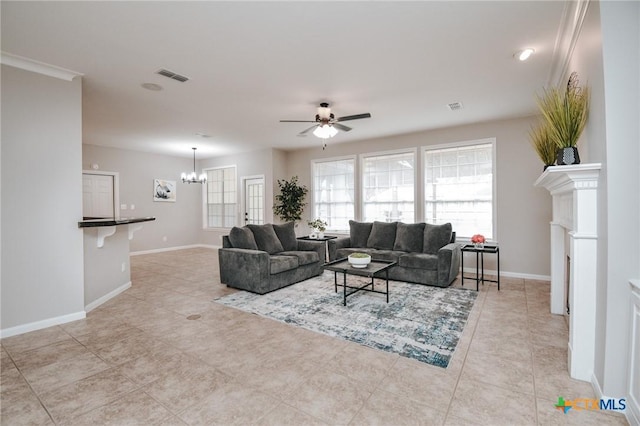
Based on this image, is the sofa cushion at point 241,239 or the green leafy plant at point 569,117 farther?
the sofa cushion at point 241,239

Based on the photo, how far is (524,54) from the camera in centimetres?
301

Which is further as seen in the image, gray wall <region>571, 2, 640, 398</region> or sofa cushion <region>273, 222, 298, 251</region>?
sofa cushion <region>273, 222, 298, 251</region>

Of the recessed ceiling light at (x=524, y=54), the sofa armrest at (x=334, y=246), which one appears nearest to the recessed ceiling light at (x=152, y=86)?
the sofa armrest at (x=334, y=246)

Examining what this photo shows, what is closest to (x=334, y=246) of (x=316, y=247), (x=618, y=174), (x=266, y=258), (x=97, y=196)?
(x=316, y=247)

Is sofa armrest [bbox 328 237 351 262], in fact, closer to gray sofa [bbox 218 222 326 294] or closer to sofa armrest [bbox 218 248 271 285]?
gray sofa [bbox 218 222 326 294]

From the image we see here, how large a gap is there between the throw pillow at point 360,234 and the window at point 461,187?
4.07 feet

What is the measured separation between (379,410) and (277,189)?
6.45m

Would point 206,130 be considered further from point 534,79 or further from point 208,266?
point 534,79

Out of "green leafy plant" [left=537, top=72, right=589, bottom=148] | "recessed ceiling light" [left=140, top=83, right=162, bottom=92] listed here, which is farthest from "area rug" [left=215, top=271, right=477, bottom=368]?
"recessed ceiling light" [left=140, top=83, right=162, bottom=92]

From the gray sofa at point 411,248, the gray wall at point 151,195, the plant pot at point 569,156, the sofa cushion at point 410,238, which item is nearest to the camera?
Answer: the plant pot at point 569,156

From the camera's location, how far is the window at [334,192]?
7.11 meters

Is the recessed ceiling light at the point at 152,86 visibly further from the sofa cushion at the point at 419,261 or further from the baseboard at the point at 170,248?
the baseboard at the point at 170,248

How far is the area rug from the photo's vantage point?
2.71 m

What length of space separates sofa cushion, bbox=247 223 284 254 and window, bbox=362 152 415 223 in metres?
2.46
